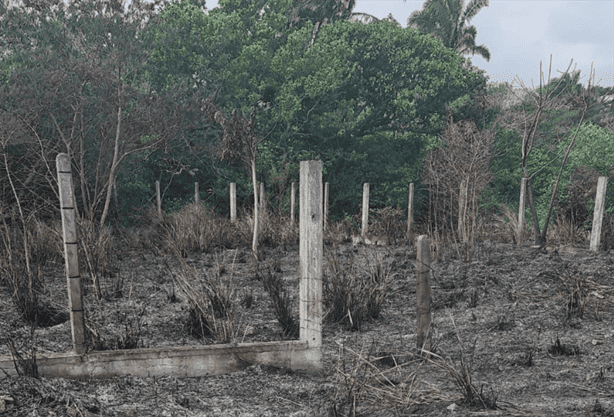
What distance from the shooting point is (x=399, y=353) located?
168 inches

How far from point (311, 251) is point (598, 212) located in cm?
756

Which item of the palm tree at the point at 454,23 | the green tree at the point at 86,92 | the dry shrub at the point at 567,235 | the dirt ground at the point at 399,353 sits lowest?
the dirt ground at the point at 399,353

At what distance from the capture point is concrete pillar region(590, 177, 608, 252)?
9.38 meters

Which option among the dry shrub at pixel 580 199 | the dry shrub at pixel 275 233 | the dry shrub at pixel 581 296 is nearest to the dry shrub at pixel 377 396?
the dry shrub at pixel 581 296

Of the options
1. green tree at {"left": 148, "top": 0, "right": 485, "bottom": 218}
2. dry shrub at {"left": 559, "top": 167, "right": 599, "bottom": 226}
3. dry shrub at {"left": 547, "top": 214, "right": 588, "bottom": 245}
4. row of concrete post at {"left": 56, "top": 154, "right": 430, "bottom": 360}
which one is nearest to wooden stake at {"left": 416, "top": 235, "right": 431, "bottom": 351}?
row of concrete post at {"left": 56, "top": 154, "right": 430, "bottom": 360}

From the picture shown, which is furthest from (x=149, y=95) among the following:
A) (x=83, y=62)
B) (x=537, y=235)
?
(x=537, y=235)

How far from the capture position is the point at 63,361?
3.59 meters

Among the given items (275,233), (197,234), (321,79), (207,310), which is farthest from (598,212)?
(321,79)

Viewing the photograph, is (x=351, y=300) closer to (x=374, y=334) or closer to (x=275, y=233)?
(x=374, y=334)

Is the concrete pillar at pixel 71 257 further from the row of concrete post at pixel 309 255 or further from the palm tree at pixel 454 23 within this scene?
the palm tree at pixel 454 23

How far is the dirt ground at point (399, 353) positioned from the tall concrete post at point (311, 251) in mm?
290

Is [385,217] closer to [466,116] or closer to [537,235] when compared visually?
[537,235]

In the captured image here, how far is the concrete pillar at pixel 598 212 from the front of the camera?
9383 millimetres

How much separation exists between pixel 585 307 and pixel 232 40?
56.7 feet
